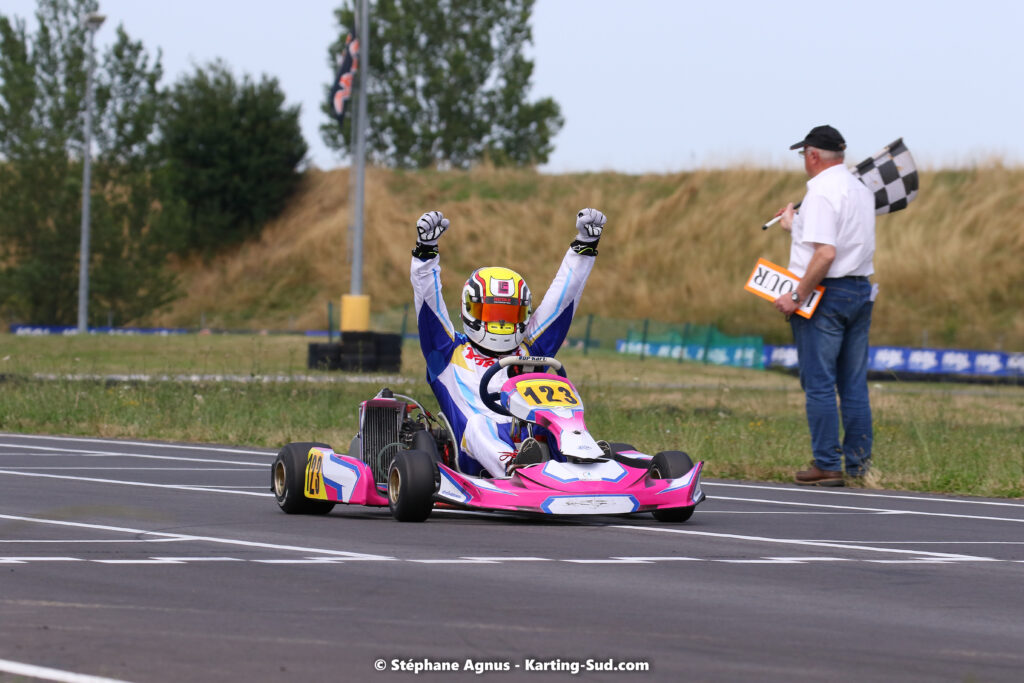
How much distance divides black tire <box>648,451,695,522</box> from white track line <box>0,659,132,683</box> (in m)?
5.04

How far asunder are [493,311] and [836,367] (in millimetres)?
3425

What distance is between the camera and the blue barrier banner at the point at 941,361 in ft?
125

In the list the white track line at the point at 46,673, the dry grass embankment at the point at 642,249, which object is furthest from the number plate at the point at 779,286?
the dry grass embankment at the point at 642,249

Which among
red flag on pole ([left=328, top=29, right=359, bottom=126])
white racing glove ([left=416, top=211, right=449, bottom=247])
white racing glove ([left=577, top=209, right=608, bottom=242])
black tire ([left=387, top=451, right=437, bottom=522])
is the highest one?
red flag on pole ([left=328, top=29, right=359, bottom=126])

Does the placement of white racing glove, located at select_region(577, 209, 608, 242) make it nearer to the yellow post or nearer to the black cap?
the black cap

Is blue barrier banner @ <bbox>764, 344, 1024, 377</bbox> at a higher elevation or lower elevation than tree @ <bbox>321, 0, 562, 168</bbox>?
lower

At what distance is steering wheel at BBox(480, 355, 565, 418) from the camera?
387 inches

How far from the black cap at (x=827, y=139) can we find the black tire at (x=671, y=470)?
398 centimetres

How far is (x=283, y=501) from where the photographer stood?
10.1m

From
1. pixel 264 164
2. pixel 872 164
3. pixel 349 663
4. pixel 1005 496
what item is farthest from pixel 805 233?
pixel 264 164

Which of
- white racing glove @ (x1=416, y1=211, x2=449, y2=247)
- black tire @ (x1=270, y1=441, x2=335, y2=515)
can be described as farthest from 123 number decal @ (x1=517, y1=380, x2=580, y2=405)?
black tire @ (x1=270, y1=441, x2=335, y2=515)

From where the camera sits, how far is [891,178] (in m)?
13.2

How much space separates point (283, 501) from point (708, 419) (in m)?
9.61

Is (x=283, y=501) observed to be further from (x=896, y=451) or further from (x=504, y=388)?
(x=896, y=451)
